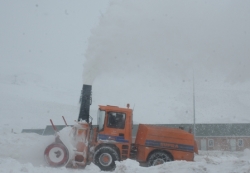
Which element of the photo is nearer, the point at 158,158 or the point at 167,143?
the point at 158,158

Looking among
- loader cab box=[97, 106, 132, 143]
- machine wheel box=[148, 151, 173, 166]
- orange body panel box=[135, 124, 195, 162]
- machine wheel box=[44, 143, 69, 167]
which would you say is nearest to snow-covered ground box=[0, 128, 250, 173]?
machine wheel box=[44, 143, 69, 167]

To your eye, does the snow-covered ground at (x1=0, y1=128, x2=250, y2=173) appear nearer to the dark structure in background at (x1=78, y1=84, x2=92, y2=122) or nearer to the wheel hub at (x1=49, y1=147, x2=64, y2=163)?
the wheel hub at (x1=49, y1=147, x2=64, y2=163)

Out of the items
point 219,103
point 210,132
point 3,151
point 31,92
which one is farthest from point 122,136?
point 219,103

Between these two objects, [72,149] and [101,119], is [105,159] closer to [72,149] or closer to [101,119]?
[72,149]

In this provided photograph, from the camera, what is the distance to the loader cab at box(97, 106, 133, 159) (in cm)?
1105

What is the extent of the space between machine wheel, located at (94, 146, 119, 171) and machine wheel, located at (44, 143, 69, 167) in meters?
1.16

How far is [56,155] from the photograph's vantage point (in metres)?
10.1

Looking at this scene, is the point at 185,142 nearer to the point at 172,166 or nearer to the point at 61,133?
the point at 172,166

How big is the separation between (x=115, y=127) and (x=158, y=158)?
1.89 metres

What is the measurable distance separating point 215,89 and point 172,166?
117m

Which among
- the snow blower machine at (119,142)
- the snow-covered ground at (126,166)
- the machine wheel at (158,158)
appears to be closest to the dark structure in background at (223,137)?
the snow blower machine at (119,142)

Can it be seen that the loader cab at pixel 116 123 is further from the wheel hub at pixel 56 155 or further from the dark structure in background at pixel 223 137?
the dark structure in background at pixel 223 137

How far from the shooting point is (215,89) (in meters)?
121

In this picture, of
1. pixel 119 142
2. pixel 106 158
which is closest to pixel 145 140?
pixel 119 142
